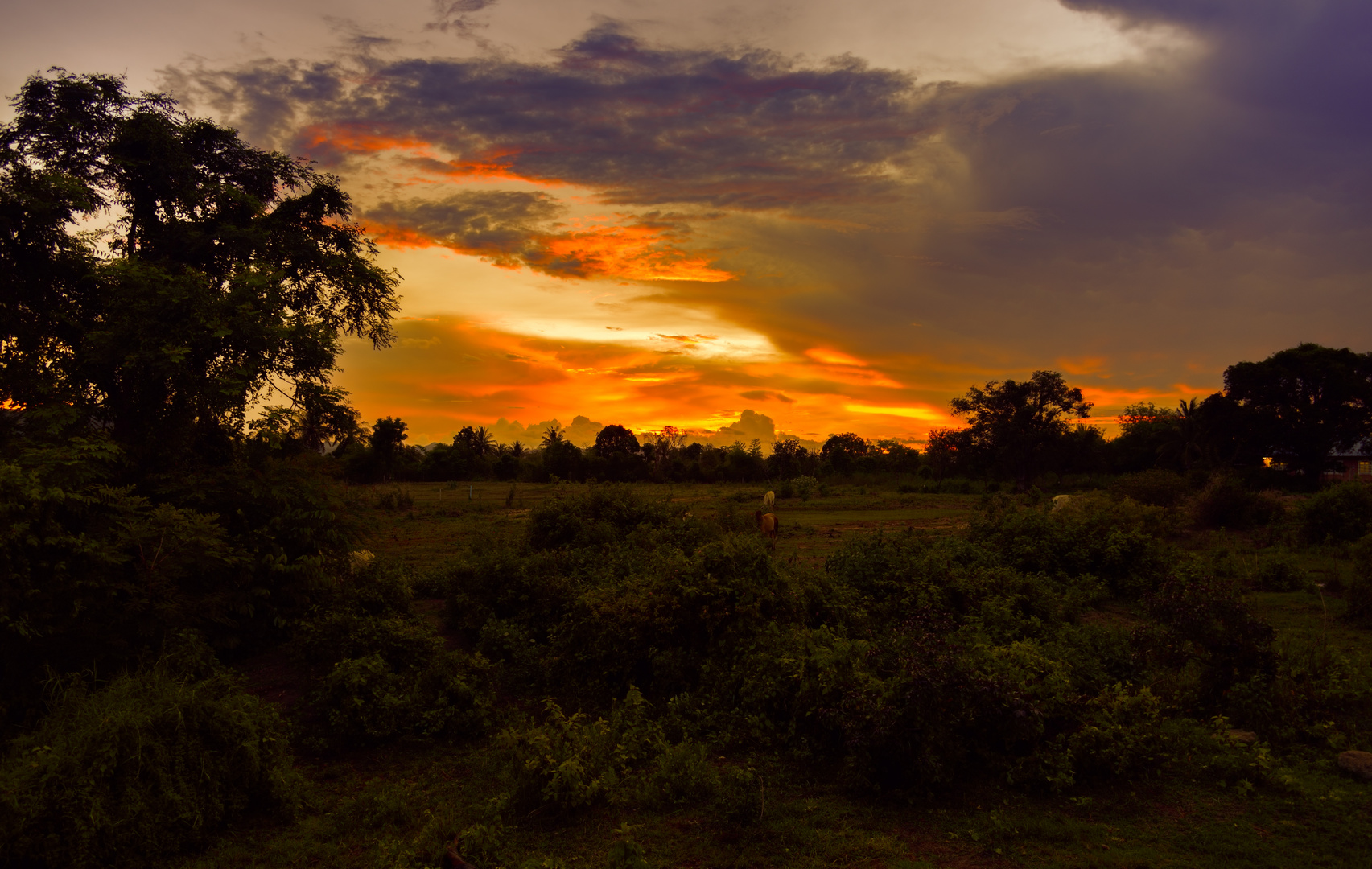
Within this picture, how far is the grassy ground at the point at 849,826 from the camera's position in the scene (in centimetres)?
546

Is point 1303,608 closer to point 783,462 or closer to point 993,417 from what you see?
point 993,417

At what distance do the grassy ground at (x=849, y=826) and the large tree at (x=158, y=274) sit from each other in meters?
6.40

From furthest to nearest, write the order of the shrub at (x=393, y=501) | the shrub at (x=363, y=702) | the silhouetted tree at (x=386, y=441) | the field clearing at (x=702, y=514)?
the silhouetted tree at (x=386, y=441) → the shrub at (x=393, y=501) → the field clearing at (x=702, y=514) → the shrub at (x=363, y=702)

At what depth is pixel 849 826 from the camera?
608 centimetres

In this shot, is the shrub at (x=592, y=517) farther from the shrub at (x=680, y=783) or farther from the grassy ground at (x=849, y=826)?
the shrub at (x=680, y=783)

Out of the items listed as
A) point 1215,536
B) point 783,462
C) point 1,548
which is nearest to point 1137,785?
point 1,548

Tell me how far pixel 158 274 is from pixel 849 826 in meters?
11.5

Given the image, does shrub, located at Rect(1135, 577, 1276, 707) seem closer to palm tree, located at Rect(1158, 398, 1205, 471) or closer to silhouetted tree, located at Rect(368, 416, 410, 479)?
palm tree, located at Rect(1158, 398, 1205, 471)

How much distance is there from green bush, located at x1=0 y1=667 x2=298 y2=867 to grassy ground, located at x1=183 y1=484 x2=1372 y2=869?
328 millimetres

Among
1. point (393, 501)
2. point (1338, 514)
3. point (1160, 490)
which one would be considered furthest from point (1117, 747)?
point (393, 501)

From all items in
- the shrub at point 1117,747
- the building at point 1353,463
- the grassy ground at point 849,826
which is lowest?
the grassy ground at point 849,826

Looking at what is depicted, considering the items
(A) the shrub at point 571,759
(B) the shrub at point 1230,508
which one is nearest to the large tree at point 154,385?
(A) the shrub at point 571,759

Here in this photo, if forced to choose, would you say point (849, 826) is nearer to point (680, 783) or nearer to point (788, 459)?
point (680, 783)

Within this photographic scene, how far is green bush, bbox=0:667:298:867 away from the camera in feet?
18.3
